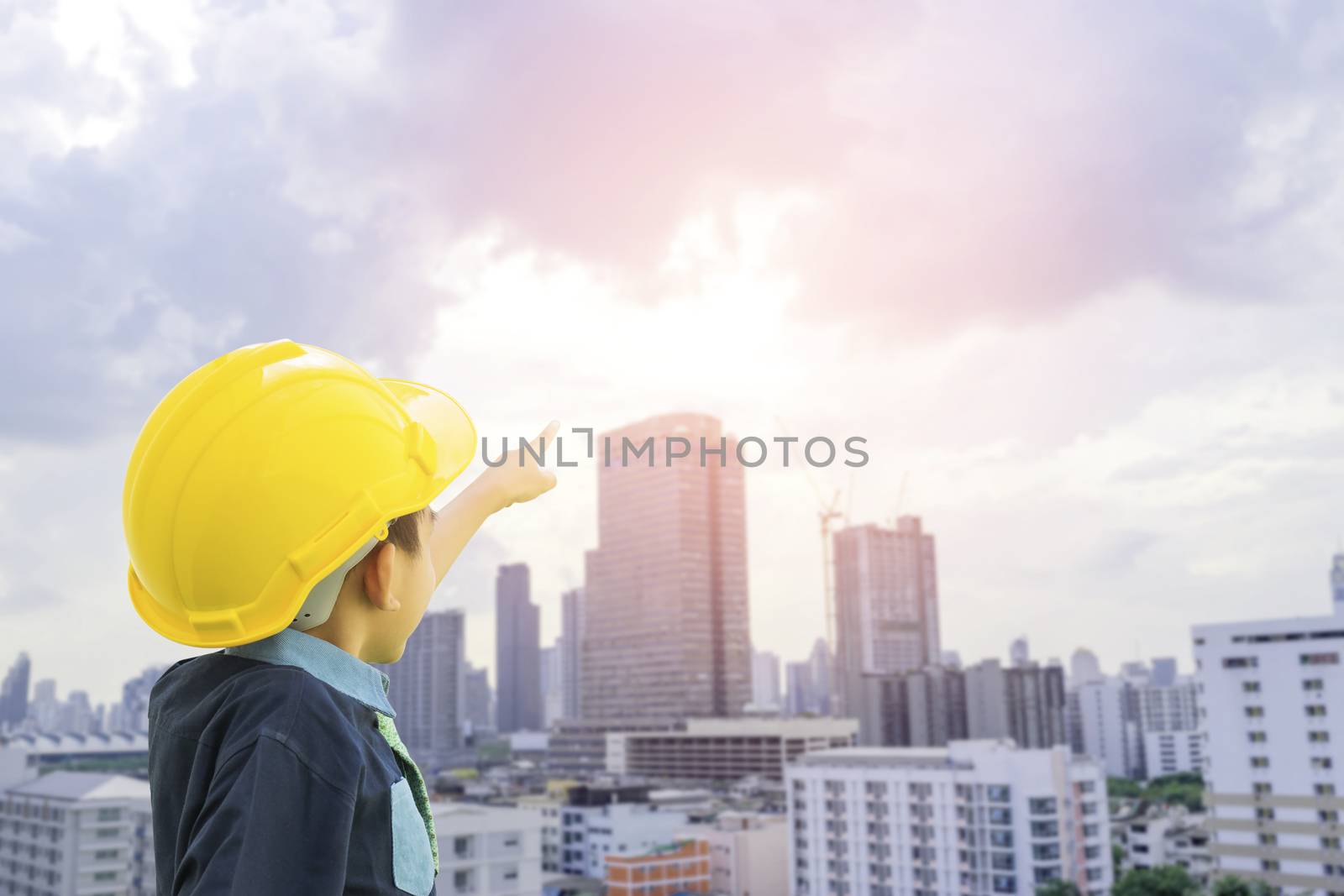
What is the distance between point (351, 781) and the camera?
54cm

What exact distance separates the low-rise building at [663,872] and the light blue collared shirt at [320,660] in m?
20.3

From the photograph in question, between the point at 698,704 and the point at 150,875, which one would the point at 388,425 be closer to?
the point at 150,875

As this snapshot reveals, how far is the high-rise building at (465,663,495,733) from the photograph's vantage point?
209 ft

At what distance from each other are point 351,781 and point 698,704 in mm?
49484

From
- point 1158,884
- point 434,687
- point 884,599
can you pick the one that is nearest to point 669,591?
point 884,599

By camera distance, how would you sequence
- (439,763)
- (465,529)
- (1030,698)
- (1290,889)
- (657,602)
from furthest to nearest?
(657,602) < (439,763) < (1030,698) < (1290,889) < (465,529)

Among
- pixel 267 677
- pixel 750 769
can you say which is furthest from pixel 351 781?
pixel 750 769

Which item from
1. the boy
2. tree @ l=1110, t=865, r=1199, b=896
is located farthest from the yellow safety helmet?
tree @ l=1110, t=865, r=1199, b=896

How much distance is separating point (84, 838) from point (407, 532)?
56.4 ft

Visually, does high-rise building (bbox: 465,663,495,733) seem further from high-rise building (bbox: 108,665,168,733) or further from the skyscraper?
the skyscraper

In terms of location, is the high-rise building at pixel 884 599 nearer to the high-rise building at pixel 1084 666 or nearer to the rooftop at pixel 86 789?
the high-rise building at pixel 1084 666

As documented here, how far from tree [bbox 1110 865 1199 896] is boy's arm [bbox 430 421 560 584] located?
19253mm

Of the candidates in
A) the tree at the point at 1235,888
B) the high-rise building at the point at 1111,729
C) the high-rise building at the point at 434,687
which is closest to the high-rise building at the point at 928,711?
the high-rise building at the point at 1111,729

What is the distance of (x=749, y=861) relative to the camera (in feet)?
69.4
